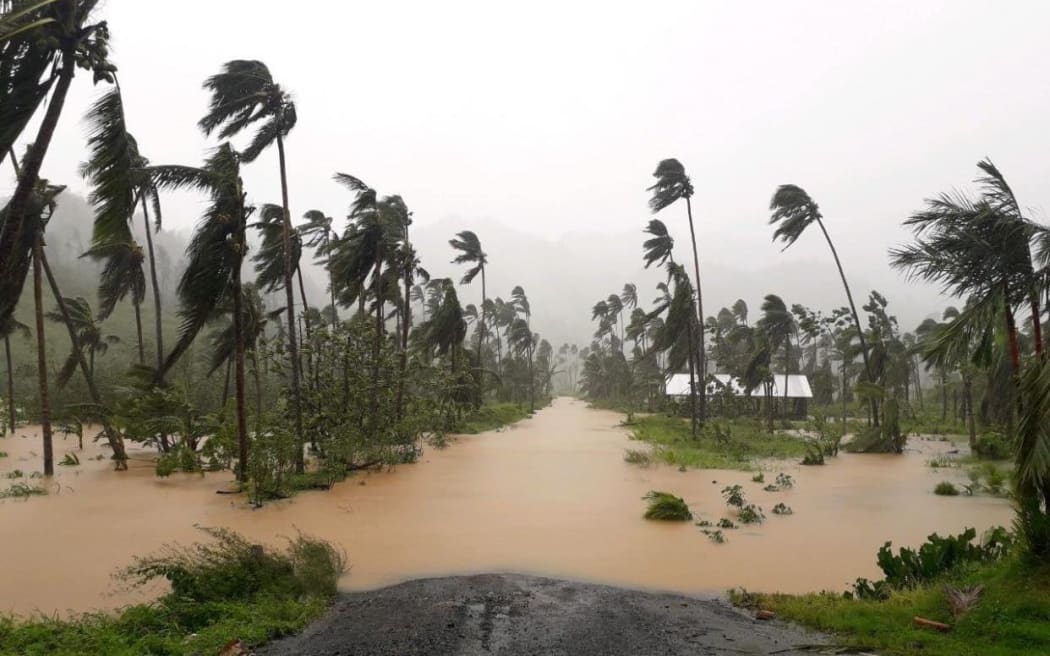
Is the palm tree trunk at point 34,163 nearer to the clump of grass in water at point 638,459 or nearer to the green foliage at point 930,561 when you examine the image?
the green foliage at point 930,561

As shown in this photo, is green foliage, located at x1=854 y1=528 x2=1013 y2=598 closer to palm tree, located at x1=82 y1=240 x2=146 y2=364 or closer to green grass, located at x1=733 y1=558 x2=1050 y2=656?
green grass, located at x1=733 y1=558 x2=1050 y2=656

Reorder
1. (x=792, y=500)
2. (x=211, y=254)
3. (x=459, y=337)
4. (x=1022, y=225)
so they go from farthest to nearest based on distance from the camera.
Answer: (x=459, y=337) < (x=792, y=500) < (x=211, y=254) < (x=1022, y=225)

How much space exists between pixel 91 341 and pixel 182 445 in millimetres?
11550

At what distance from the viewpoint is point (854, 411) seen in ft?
133

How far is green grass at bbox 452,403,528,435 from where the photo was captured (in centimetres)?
2577

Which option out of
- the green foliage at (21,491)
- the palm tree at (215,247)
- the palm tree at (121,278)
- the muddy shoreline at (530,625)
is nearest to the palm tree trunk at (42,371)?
the green foliage at (21,491)

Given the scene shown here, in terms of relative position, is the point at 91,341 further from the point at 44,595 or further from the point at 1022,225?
the point at 1022,225

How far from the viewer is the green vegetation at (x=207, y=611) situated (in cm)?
449

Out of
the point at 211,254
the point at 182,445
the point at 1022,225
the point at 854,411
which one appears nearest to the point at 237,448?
the point at 182,445

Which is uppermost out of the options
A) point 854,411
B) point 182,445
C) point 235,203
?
point 235,203

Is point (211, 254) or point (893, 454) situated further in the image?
point (893, 454)

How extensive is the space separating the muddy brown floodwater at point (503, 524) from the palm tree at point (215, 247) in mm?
2395

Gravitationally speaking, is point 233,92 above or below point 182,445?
above

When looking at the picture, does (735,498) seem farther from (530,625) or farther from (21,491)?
(21,491)
